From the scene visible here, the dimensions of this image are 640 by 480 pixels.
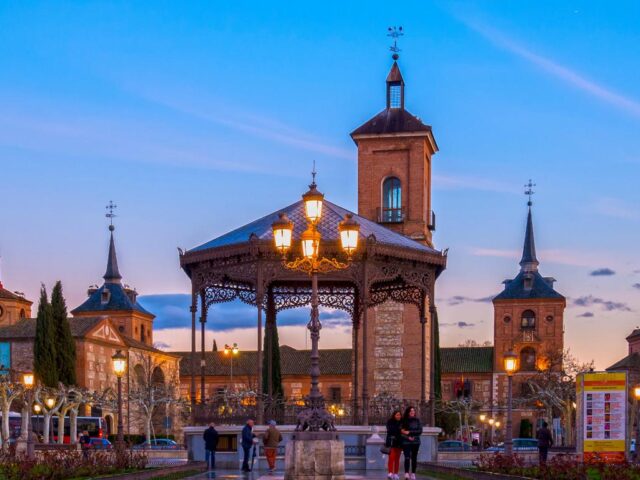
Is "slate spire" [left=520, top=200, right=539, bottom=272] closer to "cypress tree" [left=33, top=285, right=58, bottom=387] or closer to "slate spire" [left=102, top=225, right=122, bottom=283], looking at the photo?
"slate spire" [left=102, top=225, right=122, bottom=283]

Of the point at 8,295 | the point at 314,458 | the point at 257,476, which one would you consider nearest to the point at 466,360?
the point at 8,295

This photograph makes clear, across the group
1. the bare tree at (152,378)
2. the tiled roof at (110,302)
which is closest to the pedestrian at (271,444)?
the bare tree at (152,378)

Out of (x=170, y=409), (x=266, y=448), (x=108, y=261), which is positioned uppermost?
(x=108, y=261)

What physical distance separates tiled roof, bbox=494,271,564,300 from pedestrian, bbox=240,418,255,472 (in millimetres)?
79693

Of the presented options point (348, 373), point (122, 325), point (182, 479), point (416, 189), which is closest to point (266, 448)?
point (182, 479)

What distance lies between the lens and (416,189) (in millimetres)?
67938

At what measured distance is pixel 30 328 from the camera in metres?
85.4

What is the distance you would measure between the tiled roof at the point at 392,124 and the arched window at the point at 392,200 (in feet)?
9.70

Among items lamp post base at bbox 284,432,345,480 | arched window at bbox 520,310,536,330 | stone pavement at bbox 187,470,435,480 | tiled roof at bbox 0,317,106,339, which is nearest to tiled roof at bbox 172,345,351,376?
arched window at bbox 520,310,536,330

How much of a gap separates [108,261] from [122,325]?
691 centimetres

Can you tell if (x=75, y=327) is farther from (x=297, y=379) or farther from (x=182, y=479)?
(x=182, y=479)

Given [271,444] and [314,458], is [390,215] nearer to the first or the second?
[271,444]

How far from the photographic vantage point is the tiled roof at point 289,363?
4220 inches

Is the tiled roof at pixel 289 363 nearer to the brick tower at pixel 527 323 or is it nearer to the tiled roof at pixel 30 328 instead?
the brick tower at pixel 527 323
